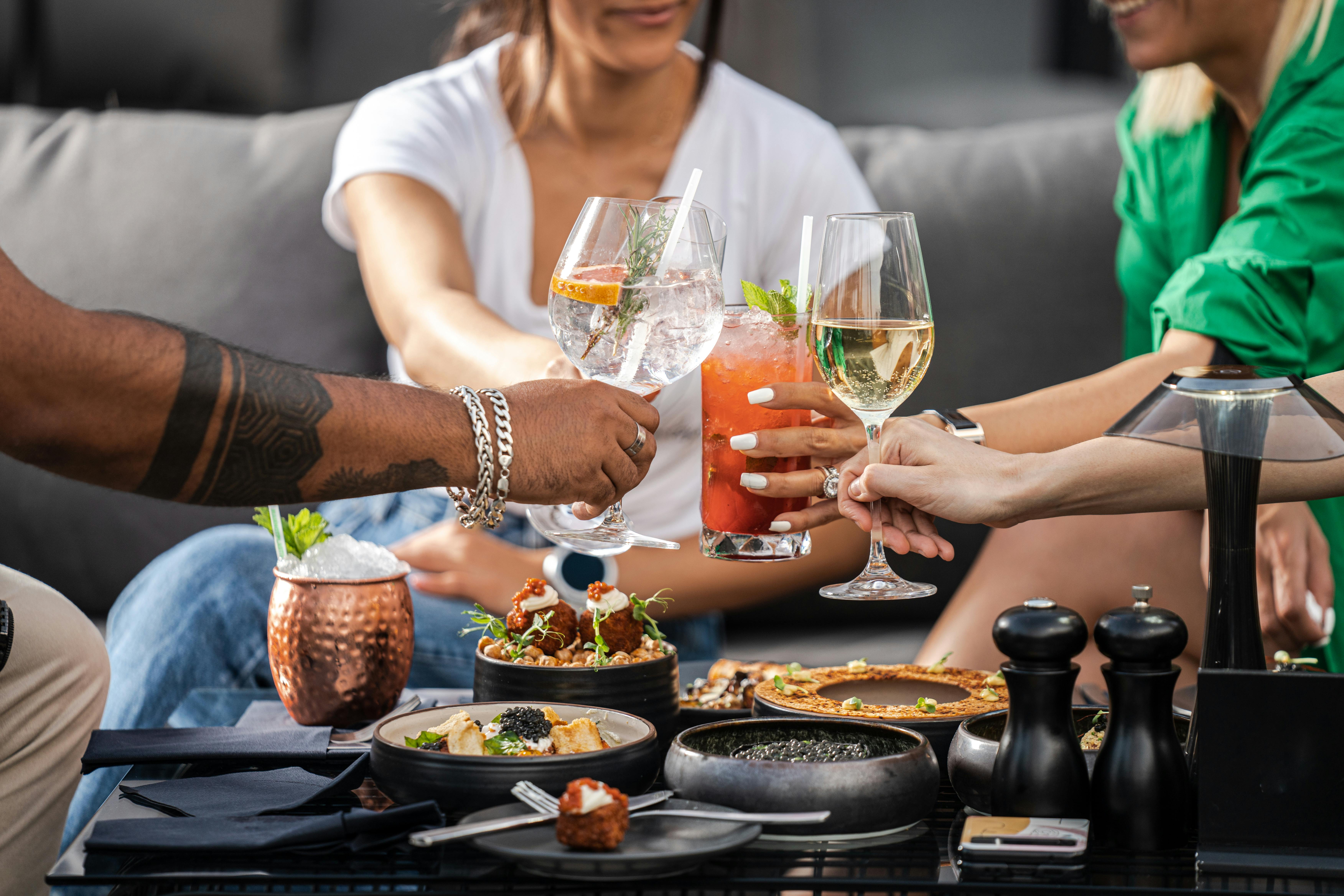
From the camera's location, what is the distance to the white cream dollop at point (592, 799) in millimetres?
854

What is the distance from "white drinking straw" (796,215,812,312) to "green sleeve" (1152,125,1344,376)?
0.75 metres

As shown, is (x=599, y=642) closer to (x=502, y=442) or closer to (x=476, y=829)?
(x=502, y=442)

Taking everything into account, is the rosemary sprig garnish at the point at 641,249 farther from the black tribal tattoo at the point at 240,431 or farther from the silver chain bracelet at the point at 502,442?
the black tribal tattoo at the point at 240,431

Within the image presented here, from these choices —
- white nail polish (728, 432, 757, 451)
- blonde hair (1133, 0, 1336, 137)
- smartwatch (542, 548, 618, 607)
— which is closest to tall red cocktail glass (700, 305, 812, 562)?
white nail polish (728, 432, 757, 451)

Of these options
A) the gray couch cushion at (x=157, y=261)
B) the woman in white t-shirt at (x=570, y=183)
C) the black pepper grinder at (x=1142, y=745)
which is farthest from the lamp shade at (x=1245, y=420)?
the gray couch cushion at (x=157, y=261)

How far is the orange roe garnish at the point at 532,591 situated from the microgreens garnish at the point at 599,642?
0.06m

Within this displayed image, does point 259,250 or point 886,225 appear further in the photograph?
point 259,250

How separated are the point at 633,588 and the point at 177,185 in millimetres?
1264

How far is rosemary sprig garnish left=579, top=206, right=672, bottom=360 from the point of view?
1.23m

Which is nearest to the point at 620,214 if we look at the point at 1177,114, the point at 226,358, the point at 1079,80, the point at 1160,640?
the point at 226,358

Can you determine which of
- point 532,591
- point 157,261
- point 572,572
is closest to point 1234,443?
point 532,591

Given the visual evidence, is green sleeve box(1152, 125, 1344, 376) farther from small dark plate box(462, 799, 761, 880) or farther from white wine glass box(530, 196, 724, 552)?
small dark plate box(462, 799, 761, 880)

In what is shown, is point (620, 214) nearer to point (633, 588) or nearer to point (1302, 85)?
point (633, 588)

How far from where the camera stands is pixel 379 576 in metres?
1.28
